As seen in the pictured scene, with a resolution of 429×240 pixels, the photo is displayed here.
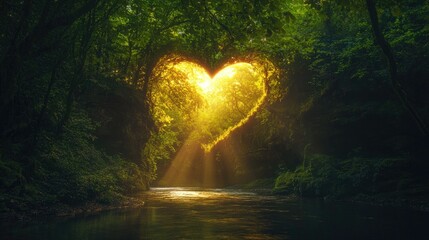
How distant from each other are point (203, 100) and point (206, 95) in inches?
294

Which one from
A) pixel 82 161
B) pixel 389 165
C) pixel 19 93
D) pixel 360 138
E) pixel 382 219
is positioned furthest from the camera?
pixel 360 138

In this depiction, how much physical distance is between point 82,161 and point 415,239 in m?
11.8

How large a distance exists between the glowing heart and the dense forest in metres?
0.24

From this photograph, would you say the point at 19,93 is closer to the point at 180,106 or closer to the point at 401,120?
the point at 401,120

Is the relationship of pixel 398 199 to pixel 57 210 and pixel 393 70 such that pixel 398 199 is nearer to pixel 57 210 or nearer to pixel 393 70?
pixel 393 70

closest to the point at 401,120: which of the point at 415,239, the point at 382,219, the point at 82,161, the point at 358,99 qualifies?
the point at 358,99

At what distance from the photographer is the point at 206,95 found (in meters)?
42.3

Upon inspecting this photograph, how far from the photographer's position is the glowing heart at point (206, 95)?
32875mm

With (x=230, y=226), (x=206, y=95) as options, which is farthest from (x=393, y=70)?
(x=206, y=95)

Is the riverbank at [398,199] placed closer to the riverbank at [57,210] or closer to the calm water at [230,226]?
the calm water at [230,226]

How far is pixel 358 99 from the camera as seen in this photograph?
22.2m

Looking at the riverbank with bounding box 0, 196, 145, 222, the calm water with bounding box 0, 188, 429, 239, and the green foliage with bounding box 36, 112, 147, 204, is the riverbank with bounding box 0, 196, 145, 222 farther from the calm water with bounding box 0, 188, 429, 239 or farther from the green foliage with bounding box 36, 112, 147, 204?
the calm water with bounding box 0, 188, 429, 239

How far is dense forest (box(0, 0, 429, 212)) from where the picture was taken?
10945 millimetres

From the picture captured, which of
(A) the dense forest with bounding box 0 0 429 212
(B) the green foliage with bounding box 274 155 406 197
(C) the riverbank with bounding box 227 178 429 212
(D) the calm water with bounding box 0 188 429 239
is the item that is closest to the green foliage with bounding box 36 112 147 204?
(A) the dense forest with bounding box 0 0 429 212
